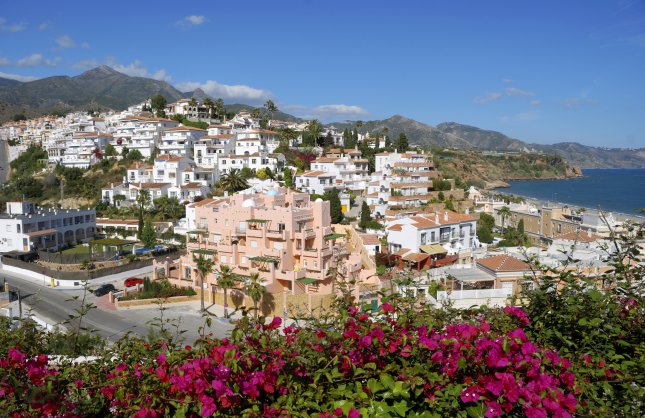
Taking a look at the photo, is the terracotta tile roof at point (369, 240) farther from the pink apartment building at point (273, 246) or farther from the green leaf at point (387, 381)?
the green leaf at point (387, 381)

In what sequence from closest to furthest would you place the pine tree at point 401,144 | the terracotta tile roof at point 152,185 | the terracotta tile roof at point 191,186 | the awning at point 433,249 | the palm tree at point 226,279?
the palm tree at point 226,279 < the awning at point 433,249 < the terracotta tile roof at point 191,186 < the terracotta tile roof at point 152,185 < the pine tree at point 401,144

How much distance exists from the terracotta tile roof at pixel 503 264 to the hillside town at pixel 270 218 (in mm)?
70

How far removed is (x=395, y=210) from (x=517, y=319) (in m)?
41.2

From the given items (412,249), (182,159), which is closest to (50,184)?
(182,159)

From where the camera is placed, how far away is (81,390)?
3824mm

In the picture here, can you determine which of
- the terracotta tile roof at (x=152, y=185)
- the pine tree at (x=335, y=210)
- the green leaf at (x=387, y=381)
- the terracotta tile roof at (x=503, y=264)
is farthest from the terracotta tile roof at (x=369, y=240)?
the green leaf at (x=387, y=381)

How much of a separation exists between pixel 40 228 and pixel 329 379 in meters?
42.2

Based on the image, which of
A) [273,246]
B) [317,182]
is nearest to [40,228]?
[273,246]

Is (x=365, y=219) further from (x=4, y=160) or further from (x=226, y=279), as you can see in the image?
(x=4, y=160)

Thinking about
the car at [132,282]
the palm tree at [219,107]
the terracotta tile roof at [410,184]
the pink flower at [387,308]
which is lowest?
the car at [132,282]

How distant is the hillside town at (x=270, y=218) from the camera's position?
2384 cm

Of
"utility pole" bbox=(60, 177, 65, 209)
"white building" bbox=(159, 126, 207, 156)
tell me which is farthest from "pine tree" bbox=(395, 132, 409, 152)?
"utility pole" bbox=(60, 177, 65, 209)

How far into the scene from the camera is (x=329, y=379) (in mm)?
3367

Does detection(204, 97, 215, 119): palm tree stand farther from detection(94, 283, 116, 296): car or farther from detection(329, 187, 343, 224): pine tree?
detection(94, 283, 116, 296): car
